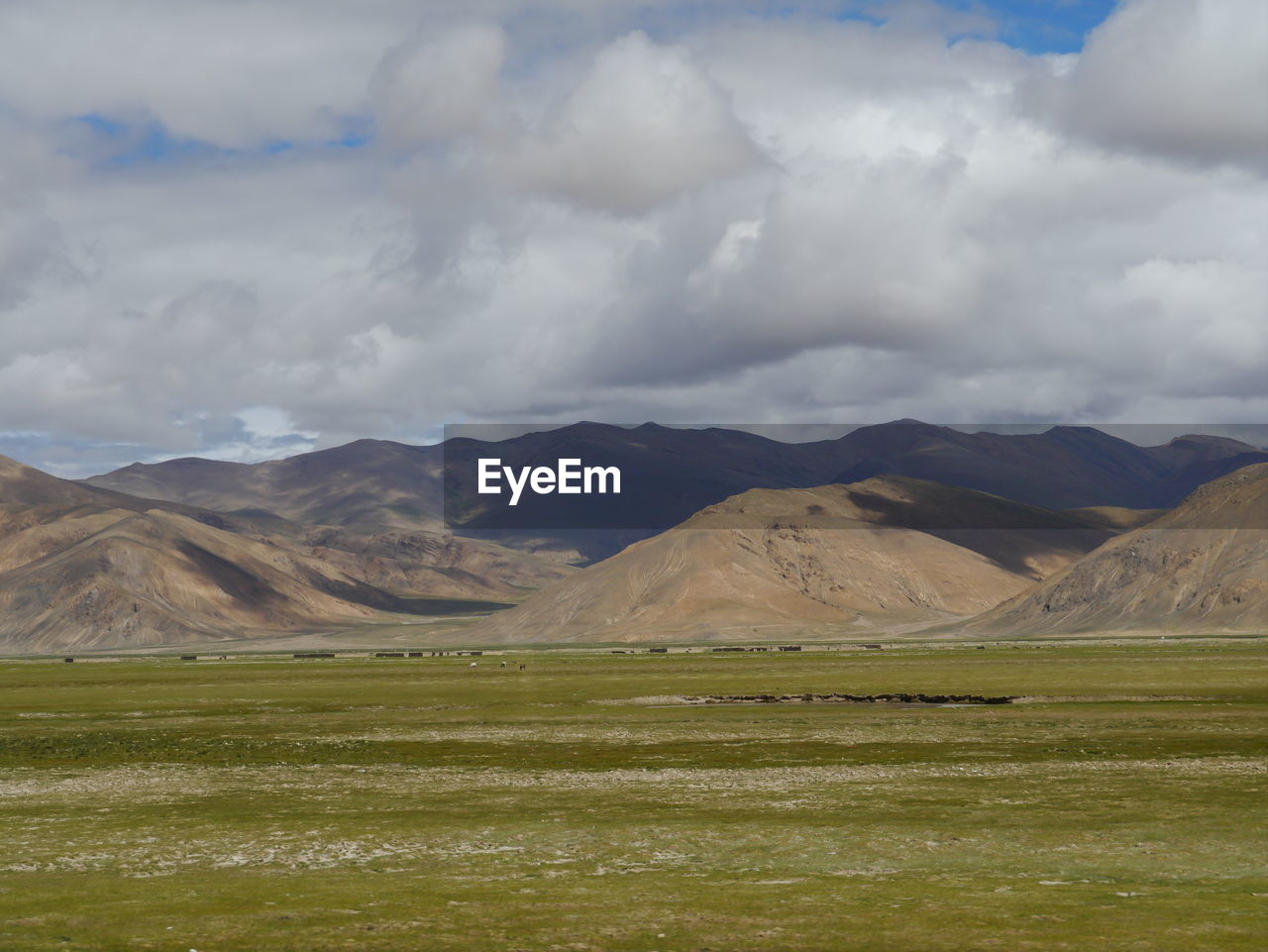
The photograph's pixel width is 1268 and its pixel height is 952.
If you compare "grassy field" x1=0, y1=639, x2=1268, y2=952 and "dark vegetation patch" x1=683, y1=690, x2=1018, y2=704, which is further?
"dark vegetation patch" x1=683, y1=690, x2=1018, y2=704

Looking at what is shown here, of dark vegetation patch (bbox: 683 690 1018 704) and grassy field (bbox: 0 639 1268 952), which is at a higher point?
grassy field (bbox: 0 639 1268 952)

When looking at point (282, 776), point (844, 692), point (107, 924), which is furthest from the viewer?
point (844, 692)

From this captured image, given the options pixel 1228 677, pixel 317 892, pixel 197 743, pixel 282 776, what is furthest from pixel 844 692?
pixel 317 892

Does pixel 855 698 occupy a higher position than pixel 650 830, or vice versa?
pixel 650 830

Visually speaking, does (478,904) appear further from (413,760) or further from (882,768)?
(413,760)

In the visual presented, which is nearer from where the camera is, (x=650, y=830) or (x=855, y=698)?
(x=650, y=830)

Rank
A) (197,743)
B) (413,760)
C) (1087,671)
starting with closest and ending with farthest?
(413,760) < (197,743) < (1087,671)

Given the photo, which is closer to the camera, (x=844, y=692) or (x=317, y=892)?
(x=317, y=892)
